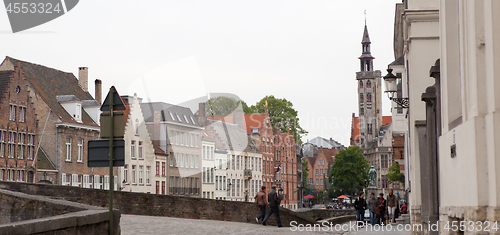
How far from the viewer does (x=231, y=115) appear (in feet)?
272

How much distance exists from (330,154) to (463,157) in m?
155

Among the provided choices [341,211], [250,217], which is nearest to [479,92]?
[250,217]

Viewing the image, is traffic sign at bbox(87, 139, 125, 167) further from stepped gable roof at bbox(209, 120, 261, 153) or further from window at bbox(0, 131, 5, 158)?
stepped gable roof at bbox(209, 120, 261, 153)

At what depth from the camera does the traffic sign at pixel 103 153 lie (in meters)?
11.2

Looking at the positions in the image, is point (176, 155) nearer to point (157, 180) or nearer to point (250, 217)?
point (157, 180)

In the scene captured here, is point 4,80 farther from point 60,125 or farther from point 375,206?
point 375,206

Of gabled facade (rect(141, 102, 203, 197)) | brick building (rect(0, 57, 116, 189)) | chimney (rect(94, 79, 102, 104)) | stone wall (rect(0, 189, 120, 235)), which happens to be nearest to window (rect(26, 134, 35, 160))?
brick building (rect(0, 57, 116, 189))

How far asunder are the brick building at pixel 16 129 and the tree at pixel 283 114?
40400 millimetres

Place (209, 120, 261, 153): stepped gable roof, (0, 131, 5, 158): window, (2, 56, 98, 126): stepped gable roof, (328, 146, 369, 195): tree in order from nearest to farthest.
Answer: (0, 131, 5, 158): window
(2, 56, 98, 126): stepped gable roof
(209, 120, 261, 153): stepped gable roof
(328, 146, 369, 195): tree

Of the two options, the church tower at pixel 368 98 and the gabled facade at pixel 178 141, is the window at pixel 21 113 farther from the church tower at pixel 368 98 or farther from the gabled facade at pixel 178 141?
the church tower at pixel 368 98

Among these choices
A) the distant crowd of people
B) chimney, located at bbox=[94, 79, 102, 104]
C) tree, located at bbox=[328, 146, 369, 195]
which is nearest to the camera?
the distant crowd of people

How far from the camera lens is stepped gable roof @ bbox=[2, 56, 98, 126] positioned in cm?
4699

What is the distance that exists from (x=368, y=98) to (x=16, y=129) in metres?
99.3

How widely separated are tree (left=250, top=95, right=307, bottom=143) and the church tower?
177 ft
